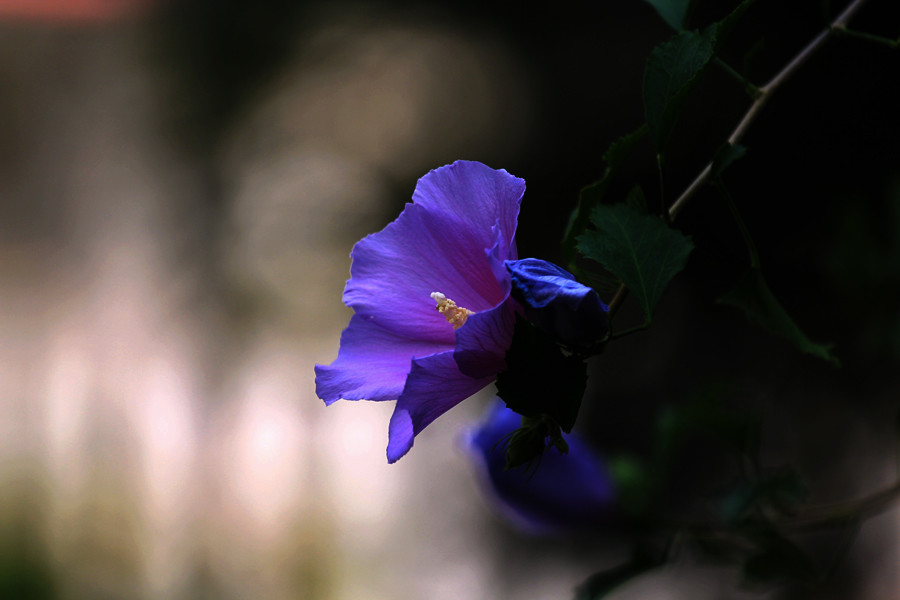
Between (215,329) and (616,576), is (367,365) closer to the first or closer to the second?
(616,576)

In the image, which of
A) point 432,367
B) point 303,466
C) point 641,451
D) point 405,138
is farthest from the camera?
point 303,466

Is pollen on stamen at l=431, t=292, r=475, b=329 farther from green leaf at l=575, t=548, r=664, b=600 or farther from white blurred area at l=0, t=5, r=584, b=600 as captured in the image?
white blurred area at l=0, t=5, r=584, b=600

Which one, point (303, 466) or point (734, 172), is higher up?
point (734, 172)

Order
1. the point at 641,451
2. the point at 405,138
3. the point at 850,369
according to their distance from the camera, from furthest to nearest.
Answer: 1. the point at 405,138
2. the point at 641,451
3. the point at 850,369

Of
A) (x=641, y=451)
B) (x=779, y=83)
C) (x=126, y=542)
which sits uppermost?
(x=779, y=83)

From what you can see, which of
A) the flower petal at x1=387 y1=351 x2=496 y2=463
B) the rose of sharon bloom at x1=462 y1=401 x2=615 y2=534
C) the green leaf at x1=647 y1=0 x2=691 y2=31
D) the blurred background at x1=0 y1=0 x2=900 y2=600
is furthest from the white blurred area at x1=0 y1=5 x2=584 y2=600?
the flower petal at x1=387 y1=351 x2=496 y2=463

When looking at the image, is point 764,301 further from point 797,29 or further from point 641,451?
point 641,451

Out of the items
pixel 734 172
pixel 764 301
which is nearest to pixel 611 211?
pixel 764 301
